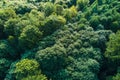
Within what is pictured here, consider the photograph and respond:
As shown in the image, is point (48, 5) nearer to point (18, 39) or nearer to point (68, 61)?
point (18, 39)

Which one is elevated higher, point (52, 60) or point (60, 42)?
point (60, 42)

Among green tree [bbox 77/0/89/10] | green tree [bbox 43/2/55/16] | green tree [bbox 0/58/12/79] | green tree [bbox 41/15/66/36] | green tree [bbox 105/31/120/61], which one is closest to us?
green tree [bbox 105/31/120/61]

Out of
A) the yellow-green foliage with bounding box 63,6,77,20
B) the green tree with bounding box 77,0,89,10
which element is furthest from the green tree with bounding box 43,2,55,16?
the green tree with bounding box 77,0,89,10

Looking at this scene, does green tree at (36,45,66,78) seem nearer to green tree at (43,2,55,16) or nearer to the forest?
the forest

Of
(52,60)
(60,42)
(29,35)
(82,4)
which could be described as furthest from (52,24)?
(82,4)

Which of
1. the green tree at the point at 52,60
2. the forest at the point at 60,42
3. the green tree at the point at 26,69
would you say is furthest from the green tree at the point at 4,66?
the green tree at the point at 52,60

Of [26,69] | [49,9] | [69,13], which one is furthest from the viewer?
[49,9]

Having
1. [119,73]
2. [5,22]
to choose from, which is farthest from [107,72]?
[5,22]

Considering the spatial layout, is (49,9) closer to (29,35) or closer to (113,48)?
(29,35)
